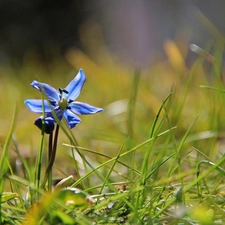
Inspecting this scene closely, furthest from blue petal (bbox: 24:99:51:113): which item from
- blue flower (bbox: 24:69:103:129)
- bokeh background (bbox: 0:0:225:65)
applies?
bokeh background (bbox: 0:0:225:65)

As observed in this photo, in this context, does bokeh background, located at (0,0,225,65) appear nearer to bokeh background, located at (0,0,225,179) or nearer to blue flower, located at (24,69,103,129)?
bokeh background, located at (0,0,225,179)

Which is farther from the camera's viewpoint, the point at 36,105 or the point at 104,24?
the point at 104,24

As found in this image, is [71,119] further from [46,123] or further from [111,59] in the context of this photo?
[111,59]

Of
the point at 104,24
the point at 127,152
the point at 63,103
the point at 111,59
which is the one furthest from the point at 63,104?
the point at 104,24

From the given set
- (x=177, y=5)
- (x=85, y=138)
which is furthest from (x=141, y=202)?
(x=177, y=5)

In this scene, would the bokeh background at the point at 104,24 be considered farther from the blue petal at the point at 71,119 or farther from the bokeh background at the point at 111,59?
the blue petal at the point at 71,119
